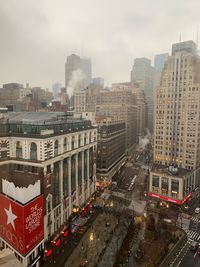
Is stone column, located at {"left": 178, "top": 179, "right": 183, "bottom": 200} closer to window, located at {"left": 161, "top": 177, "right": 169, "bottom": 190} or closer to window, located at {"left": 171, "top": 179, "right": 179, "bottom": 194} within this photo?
window, located at {"left": 171, "top": 179, "right": 179, "bottom": 194}

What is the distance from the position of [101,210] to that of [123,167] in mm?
73587

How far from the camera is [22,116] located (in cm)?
6975

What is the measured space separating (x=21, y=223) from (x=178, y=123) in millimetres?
93777

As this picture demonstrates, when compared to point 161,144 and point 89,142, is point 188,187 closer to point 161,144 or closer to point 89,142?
point 161,144

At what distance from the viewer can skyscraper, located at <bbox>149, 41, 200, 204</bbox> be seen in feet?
321

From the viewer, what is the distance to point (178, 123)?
111m

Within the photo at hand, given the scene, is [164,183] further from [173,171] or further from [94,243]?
[94,243]

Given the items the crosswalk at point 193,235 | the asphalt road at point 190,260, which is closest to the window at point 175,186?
the crosswalk at point 193,235

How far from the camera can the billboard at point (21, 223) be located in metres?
43.1

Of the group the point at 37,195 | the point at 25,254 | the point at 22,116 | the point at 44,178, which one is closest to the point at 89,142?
the point at 22,116

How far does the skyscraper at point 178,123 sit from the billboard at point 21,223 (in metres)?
61.4

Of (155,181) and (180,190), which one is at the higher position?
(155,181)

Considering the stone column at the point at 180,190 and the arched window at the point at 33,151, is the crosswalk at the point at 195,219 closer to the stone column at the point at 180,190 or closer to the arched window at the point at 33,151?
the stone column at the point at 180,190

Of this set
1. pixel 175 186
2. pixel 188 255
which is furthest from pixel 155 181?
pixel 188 255
